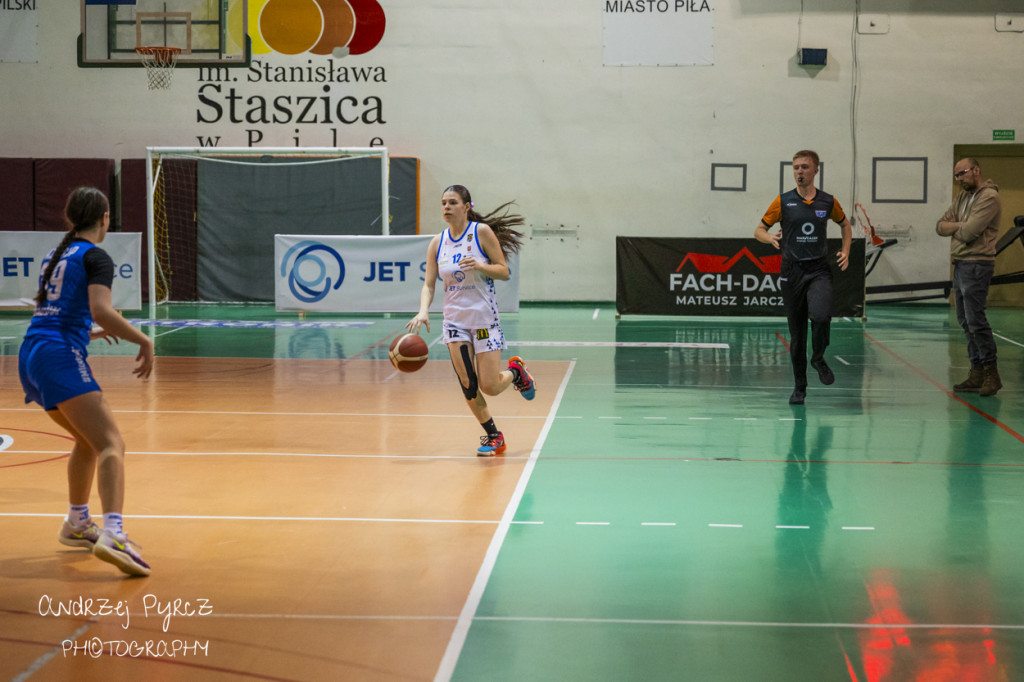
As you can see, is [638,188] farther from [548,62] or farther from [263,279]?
[263,279]

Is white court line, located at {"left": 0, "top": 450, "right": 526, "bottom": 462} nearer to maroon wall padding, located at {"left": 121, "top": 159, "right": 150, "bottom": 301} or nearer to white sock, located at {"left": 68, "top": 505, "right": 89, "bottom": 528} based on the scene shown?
white sock, located at {"left": 68, "top": 505, "right": 89, "bottom": 528}

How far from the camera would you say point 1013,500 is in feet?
20.9

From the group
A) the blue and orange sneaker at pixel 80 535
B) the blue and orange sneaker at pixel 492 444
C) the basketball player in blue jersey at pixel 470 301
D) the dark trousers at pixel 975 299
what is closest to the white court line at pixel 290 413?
the blue and orange sneaker at pixel 492 444

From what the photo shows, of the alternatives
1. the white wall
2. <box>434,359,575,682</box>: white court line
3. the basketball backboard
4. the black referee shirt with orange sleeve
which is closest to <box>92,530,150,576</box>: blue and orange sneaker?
<box>434,359,575,682</box>: white court line

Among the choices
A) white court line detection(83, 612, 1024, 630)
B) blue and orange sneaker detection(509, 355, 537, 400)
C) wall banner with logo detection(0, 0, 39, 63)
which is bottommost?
white court line detection(83, 612, 1024, 630)

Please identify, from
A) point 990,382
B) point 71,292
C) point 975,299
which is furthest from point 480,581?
point 990,382

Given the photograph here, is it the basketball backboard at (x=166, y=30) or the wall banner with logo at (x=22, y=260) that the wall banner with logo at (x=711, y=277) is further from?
the wall banner with logo at (x=22, y=260)

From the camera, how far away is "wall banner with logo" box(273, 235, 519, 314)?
18.0 meters

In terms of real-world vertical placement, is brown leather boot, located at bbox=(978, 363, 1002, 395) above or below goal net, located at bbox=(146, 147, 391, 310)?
below

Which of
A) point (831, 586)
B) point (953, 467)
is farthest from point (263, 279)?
point (831, 586)

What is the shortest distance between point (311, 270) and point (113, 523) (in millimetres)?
13740

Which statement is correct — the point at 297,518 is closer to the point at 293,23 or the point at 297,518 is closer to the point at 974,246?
the point at 974,246

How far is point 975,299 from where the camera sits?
10016mm

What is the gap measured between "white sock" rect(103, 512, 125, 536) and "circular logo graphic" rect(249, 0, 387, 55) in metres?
18.6
